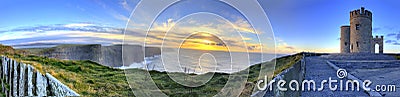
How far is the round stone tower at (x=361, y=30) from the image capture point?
102 ft

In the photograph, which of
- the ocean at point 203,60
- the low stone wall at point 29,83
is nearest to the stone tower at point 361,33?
the ocean at point 203,60

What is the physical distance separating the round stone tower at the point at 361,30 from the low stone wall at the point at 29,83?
31.4 metres

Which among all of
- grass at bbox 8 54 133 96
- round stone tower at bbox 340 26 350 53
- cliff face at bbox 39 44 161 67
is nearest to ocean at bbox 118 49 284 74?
grass at bbox 8 54 133 96

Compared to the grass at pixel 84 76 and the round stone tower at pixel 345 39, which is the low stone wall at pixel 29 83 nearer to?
the grass at pixel 84 76

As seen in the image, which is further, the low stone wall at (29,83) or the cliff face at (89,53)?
the cliff face at (89,53)

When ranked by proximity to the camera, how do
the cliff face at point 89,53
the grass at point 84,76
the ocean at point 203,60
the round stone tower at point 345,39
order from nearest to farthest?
the ocean at point 203,60
the grass at point 84,76
the cliff face at point 89,53
the round stone tower at point 345,39

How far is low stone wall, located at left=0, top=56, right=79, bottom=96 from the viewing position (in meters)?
6.66

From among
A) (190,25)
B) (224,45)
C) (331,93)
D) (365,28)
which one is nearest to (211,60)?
(224,45)

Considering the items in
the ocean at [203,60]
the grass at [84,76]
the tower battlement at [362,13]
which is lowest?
the grass at [84,76]

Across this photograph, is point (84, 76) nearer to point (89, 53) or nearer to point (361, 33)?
point (89, 53)

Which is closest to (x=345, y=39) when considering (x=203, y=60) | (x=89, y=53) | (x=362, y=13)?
(x=362, y=13)

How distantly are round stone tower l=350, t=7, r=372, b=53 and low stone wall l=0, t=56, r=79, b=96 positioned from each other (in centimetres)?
3142

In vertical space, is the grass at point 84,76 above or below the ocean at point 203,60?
below

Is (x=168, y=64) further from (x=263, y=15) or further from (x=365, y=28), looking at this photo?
(x=365, y=28)
